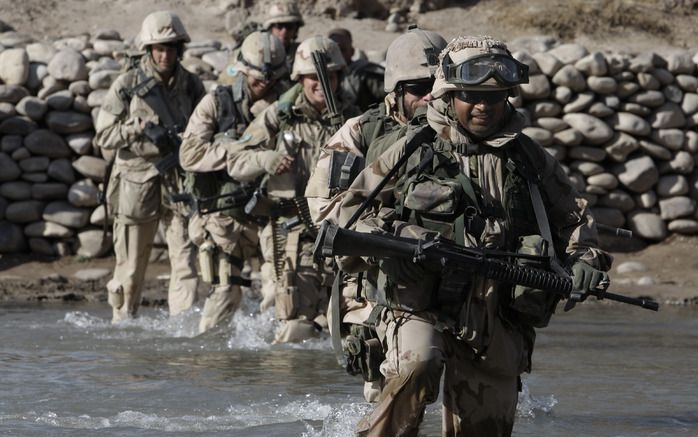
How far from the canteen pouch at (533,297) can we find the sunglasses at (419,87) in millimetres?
1006

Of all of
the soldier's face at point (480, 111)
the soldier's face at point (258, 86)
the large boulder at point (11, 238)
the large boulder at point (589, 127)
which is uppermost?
the soldier's face at point (480, 111)

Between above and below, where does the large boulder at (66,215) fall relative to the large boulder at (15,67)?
below

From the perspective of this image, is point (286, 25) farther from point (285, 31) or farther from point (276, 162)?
point (276, 162)

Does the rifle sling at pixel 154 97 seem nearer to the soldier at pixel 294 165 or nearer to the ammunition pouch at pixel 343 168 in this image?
the soldier at pixel 294 165

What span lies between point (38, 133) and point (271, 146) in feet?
18.2

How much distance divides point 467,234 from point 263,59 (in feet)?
15.3

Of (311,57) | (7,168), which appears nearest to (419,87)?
(311,57)

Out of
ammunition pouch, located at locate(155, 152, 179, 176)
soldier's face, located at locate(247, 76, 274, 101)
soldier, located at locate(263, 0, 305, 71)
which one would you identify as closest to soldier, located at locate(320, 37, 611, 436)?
soldier's face, located at locate(247, 76, 274, 101)

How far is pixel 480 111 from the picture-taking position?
5500 millimetres

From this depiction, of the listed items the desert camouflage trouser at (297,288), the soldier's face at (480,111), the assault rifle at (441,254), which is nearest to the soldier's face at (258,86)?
the desert camouflage trouser at (297,288)

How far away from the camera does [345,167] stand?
590 cm

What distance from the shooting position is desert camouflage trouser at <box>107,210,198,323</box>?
10938 millimetres

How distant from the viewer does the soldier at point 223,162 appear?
9812mm

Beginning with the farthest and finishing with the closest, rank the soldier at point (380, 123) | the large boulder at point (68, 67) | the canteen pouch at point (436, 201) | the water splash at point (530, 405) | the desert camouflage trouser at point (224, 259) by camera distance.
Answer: the large boulder at point (68, 67), the desert camouflage trouser at point (224, 259), the water splash at point (530, 405), the soldier at point (380, 123), the canteen pouch at point (436, 201)
